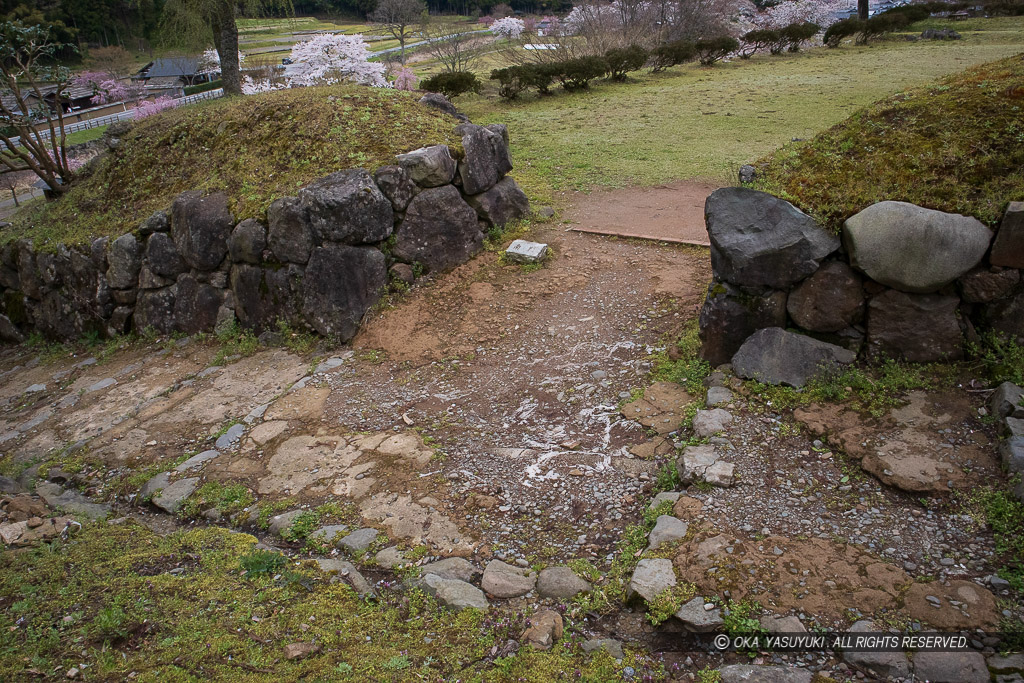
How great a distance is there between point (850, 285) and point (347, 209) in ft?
16.5

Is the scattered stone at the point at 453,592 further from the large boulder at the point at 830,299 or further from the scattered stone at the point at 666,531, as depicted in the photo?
the large boulder at the point at 830,299

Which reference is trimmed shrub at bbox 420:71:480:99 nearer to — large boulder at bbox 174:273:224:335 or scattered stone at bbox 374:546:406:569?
large boulder at bbox 174:273:224:335

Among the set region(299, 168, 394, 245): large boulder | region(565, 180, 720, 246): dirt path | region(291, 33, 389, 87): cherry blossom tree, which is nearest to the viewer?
region(299, 168, 394, 245): large boulder

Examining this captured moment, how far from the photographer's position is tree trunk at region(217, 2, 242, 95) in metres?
11.8

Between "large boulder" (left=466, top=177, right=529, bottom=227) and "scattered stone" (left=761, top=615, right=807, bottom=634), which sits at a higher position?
"large boulder" (left=466, top=177, right=529, bottom=227)

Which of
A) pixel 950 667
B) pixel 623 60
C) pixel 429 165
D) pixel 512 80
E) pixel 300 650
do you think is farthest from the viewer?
pixel 623 60

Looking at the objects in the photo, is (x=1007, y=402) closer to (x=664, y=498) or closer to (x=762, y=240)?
(x=762, y=240)

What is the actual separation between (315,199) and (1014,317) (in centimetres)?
639

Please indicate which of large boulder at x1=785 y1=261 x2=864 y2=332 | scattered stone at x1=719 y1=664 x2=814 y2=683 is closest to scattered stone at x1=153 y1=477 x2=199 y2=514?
scattered stone at x1=719 y1=664 x2=814 y2=683

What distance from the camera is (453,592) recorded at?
349cm

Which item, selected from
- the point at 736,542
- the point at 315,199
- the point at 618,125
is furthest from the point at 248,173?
the point at 618,125

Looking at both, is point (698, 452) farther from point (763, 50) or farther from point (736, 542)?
point (763, 50)

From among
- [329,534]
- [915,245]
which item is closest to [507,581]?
[329,534]

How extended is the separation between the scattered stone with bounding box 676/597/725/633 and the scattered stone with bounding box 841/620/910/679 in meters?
0.56
